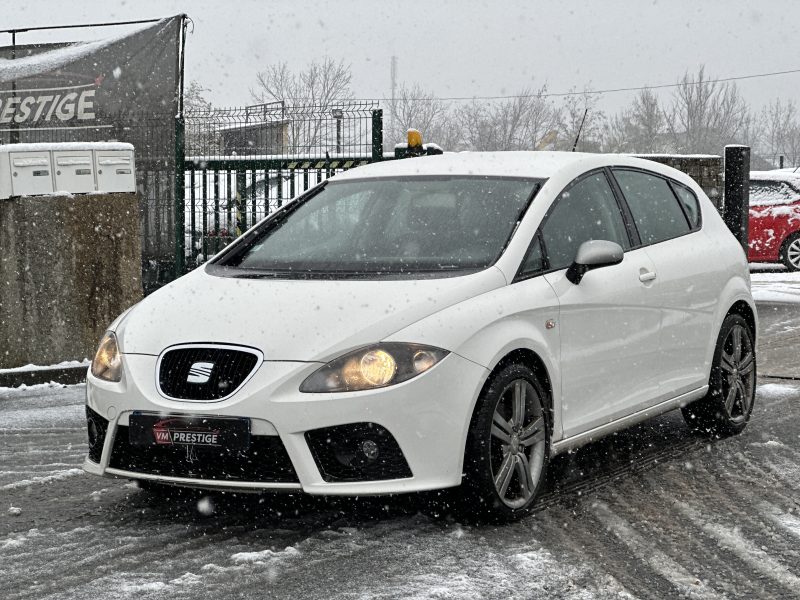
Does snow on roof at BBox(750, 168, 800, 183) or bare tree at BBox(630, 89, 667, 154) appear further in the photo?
bare tree at BBox(630, 89, 667, 154)

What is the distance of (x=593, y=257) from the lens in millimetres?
5648

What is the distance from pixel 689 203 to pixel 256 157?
610 cm

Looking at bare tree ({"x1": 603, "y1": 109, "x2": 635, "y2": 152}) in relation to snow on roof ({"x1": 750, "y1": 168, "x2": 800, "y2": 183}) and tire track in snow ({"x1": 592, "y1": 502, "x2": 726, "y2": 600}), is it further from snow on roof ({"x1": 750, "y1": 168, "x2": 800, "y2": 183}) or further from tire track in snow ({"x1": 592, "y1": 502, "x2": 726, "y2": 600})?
tire track in snow ({"x1": 592, "y1": 502, "x2": 726, "y2": 600})

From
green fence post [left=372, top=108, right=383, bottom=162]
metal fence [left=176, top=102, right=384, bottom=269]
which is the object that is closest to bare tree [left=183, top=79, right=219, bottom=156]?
metal fence [left=176, top=102, right=384, bottom=269]

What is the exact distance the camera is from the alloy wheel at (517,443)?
5.10 metres

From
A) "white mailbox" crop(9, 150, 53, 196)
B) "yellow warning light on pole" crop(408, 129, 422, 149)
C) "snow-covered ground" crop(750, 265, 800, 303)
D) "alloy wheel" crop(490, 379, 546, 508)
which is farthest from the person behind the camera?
"snow-covered ground" crop(750, 265, 800, 303)

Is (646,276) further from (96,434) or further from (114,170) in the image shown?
(114,170)

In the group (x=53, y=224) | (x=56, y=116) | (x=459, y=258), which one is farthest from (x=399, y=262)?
(x=56, y=116)

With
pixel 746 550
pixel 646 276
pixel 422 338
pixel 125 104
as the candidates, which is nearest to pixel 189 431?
pixel 422 338

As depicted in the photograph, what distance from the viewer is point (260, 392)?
4734 mm

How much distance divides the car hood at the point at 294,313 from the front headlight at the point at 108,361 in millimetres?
56

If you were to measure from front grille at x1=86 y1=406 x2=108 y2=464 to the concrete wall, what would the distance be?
166 inches

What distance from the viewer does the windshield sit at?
220 inches

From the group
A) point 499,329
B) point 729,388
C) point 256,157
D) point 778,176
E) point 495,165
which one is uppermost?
point 256,157
